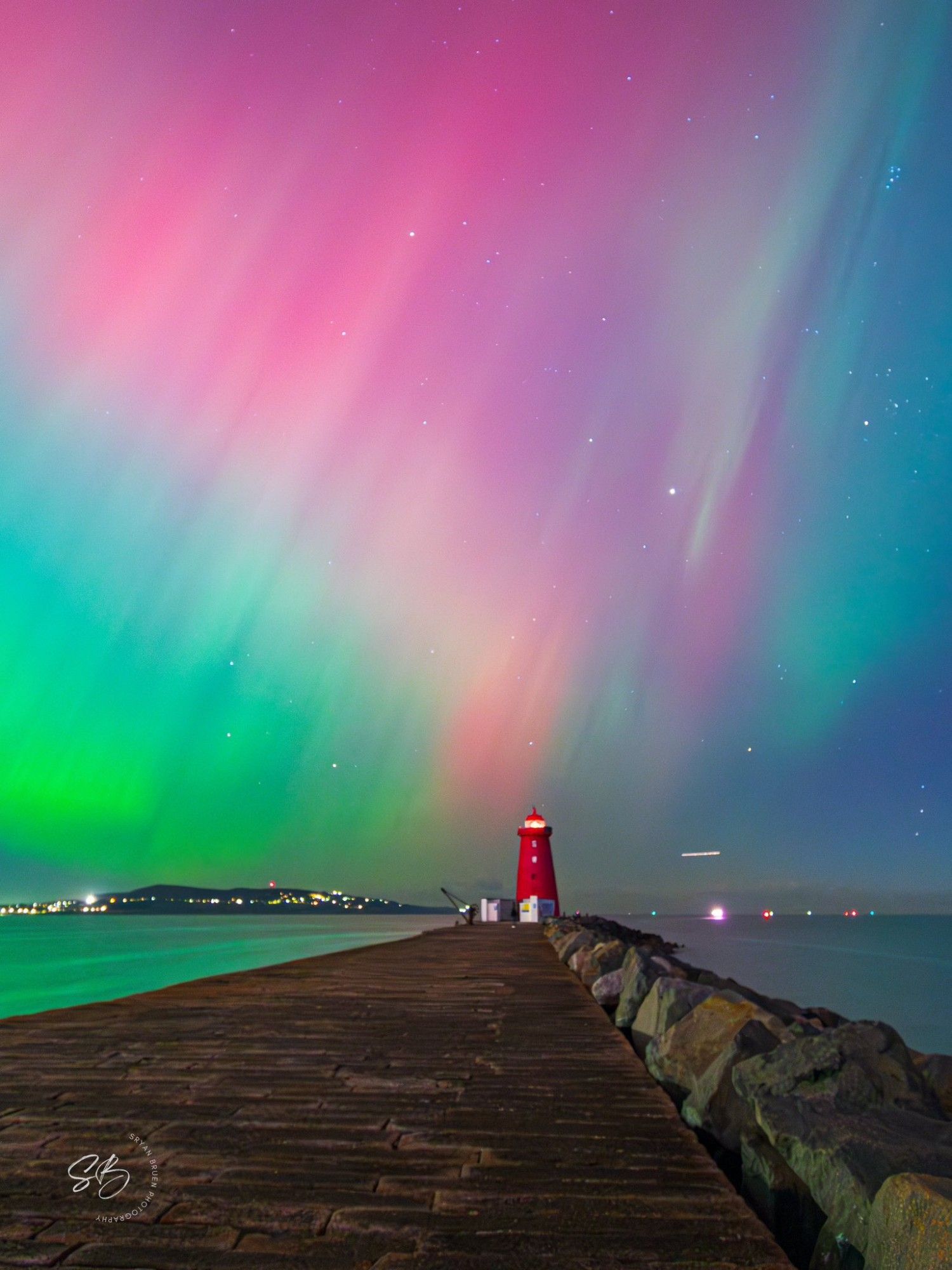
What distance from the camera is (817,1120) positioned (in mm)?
3568

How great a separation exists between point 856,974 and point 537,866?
2027cm

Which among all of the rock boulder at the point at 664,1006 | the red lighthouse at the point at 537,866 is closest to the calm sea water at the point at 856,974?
the red lighthouse at the point at 537,866

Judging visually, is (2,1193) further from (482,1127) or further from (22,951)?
(22,951)

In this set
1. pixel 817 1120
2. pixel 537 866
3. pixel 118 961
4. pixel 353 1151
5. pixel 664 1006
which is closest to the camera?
pixel 817 1120

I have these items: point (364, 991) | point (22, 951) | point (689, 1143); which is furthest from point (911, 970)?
point (22, 951)

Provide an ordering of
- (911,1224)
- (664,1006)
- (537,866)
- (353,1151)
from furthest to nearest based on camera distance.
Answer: (537,866), (664,1006), (353,1151), (911,1224)

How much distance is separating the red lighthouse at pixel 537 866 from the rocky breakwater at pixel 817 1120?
128 ft

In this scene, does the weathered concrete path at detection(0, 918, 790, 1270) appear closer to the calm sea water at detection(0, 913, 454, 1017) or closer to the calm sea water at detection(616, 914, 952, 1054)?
the calm sea water at detection(0, 913, 454, 1017)

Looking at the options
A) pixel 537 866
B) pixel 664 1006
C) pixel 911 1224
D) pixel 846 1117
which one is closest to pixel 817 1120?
pixel 846 1117

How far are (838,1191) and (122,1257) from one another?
2.44 metres

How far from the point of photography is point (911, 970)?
173 feet
